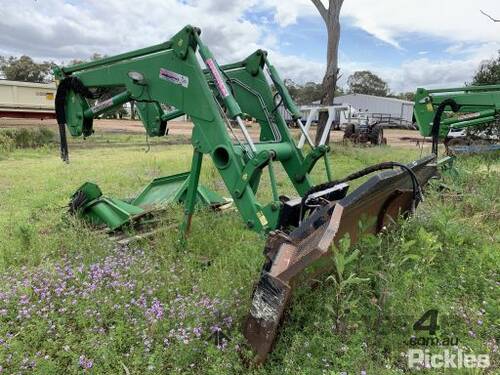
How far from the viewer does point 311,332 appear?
252 cm

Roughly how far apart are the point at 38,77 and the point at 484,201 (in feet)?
224

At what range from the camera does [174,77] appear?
369cm

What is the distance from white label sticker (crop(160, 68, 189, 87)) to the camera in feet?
11.9

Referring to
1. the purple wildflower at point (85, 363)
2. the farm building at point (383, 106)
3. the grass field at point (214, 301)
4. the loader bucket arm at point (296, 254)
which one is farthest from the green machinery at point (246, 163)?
the farm building at point (383, 106)

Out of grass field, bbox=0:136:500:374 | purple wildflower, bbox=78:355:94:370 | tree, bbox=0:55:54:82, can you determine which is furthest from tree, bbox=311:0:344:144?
tree, bbox=0:55:54:82

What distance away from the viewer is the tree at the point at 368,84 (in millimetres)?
85188

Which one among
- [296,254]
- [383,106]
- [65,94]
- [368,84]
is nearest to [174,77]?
[65,94]

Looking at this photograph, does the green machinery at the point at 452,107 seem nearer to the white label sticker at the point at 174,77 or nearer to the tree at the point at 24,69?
the white label sticker at the point at 174,77

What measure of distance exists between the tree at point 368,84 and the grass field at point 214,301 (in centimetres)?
8596

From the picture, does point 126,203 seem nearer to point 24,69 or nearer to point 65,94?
point 65,94

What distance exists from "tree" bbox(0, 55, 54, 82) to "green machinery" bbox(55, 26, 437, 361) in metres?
65.3

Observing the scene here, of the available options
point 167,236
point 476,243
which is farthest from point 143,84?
point 476,243

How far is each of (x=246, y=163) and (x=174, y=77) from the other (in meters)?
1.05

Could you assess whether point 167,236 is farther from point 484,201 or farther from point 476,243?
point 484,201
